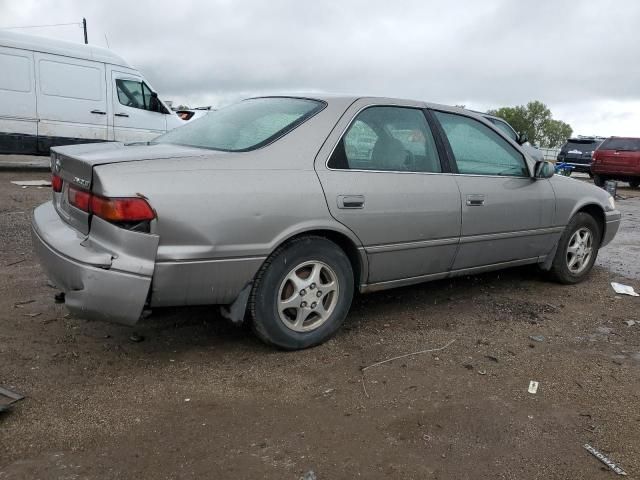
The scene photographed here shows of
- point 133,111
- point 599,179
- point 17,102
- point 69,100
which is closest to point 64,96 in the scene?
point 69,100

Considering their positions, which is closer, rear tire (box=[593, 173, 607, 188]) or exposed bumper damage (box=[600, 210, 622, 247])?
exposed bumper damage (box=[600, 210, 622, 247])

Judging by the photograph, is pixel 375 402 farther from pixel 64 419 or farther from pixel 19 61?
pixel 19 61

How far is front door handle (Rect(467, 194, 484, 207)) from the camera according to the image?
12.9ft

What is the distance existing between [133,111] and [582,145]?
18.3m

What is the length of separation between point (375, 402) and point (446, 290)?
213 centimetres

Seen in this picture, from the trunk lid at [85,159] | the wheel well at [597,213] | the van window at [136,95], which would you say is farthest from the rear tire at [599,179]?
the trunk lid at [85,159]

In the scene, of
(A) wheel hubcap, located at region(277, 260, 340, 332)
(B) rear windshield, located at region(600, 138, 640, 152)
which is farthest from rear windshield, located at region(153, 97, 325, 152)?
(B) rear windshield, located at region(600, 138, 640, 152)

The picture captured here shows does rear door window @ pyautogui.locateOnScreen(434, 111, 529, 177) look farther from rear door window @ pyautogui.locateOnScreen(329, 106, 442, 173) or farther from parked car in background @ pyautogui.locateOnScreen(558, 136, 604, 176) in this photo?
parked car in background @ pyautogui.locateOnScreen(558, 136, 604, 176)

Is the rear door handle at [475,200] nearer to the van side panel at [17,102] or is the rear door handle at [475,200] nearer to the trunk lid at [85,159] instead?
the trunk lid at [85,159]

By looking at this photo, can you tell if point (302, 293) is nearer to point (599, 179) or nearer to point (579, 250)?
point (579, 250)

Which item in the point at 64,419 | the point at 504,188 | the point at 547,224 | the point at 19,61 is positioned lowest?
the point at 64,419

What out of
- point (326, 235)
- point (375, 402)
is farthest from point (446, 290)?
point (375, 402)

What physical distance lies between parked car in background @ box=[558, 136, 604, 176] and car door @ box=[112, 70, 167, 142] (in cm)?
1660

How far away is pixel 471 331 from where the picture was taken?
12.4 ft
